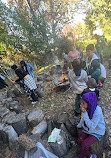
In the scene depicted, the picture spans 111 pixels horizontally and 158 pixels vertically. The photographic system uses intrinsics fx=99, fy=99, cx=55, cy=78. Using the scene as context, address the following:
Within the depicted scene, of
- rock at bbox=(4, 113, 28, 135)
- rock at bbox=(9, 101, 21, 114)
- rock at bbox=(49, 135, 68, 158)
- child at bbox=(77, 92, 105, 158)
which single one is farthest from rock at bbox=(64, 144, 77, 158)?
rock at bbox=(9, 101, 21, 114)

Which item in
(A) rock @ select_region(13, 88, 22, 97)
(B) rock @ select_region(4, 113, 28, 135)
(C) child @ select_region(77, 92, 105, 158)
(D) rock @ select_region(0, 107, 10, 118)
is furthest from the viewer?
(A) rock @ select_region(13, 88, 22, 97)

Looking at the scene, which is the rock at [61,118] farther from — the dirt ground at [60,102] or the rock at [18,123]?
the rock at [18,123]

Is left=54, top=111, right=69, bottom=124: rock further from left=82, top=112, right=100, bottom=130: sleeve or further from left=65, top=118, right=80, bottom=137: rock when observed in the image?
left=82, top=112, right=100, bottom=130: sleeve

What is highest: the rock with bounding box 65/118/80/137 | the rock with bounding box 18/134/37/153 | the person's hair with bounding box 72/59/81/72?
the person's hair with bounding box 72/59/81/72

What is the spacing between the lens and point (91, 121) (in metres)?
1.85

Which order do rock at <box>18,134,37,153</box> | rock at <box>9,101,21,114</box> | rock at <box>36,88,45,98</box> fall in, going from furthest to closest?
rock at <box>36,88,45,98</box>
rock at <box>9,101,21,114</box>
rock at <box>18,134,37,153</box>

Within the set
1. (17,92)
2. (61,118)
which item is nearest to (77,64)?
(61,118)

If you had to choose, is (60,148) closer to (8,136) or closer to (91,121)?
(91,121)

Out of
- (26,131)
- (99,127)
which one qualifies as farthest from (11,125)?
(99,127)

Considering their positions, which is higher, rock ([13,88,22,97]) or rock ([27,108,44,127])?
rock ([13,88,22,97])

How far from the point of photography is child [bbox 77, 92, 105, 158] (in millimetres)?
1798

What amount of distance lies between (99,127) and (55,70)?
21.2ft

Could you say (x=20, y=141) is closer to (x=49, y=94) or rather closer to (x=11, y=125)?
(x=11, y=125)

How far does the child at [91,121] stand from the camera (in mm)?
1798
